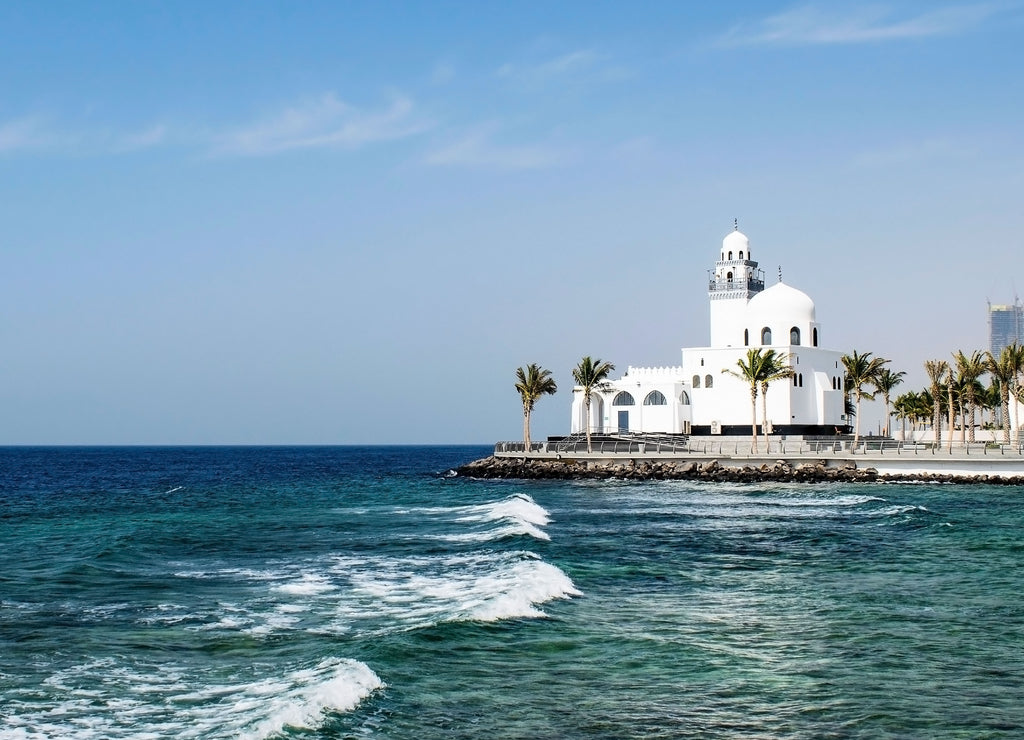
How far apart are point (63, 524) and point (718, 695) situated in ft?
123

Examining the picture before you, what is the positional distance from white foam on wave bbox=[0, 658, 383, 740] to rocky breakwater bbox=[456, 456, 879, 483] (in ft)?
173

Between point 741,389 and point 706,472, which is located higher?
point 741,389

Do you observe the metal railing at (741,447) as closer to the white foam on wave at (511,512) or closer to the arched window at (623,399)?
the arched window at (623,399)

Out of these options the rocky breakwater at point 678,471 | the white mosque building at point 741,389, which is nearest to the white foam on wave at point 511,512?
the rocky breakwater at point 678,471

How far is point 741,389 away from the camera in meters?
85.3

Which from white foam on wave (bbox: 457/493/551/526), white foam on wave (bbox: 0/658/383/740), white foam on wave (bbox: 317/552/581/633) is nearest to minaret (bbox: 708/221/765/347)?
white foam on wave (bbox: 457/493/551/526)

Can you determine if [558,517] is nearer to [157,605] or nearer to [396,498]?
[396,498]

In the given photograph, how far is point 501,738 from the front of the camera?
13.7 metres

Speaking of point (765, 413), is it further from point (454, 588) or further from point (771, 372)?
point (454, 588)

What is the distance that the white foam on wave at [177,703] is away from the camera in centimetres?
1435

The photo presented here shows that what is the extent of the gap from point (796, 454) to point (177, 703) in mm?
58901

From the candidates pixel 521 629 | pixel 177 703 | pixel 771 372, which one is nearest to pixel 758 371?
pixel 771 372

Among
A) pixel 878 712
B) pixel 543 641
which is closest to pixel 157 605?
pixel 543 641

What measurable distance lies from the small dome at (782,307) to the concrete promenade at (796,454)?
11123 mm
